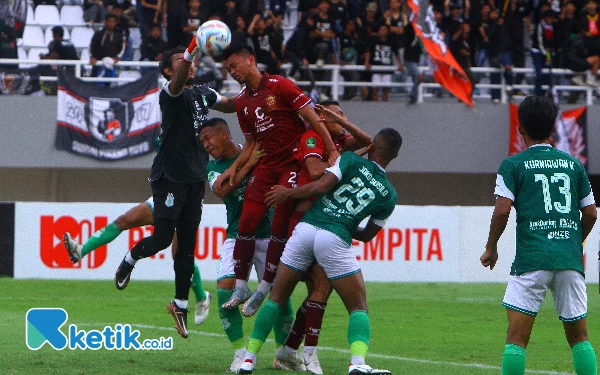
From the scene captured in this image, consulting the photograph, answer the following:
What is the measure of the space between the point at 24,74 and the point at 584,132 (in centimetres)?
1081

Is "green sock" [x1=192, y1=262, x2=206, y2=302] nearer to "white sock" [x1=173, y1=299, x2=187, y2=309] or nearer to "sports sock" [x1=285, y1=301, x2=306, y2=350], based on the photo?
"white sock" [x1=173, y1=299, x2=187, y2=309]

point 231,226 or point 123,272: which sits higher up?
point 231,226

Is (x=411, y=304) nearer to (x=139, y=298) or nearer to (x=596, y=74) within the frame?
(x=139, y=298)

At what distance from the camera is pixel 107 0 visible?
21250 mm

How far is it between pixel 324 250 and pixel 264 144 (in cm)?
120

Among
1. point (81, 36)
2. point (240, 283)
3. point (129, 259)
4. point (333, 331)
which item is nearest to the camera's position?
point (240, 283)

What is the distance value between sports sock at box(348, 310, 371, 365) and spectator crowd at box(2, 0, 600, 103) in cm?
1245

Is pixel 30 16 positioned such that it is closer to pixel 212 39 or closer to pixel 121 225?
pixel 121 225

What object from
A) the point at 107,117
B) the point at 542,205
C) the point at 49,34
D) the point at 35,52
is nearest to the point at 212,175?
→ the point at 542,205

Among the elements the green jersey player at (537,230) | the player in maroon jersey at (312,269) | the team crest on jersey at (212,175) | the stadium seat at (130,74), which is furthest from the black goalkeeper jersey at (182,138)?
the stadium seat at (130,74)

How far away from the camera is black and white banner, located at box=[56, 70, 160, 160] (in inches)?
790

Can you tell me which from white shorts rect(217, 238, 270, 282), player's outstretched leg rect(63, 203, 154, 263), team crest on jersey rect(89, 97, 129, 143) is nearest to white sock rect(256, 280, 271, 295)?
white shorts rect(217, 238, 270, 282)

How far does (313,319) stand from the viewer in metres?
8.01

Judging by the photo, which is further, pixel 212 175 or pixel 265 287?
pixel 212 175
